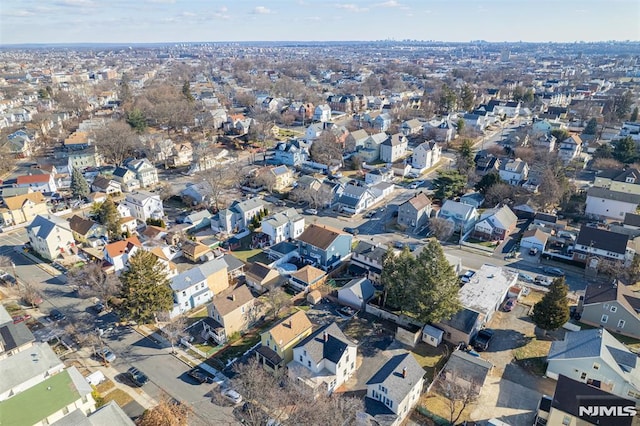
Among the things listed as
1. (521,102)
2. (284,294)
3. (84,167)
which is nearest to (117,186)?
(84,167)

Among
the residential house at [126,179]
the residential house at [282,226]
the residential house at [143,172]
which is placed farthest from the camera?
the residential house at [143,172]

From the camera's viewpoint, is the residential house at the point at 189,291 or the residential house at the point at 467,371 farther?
the residential house at the point at 189,291

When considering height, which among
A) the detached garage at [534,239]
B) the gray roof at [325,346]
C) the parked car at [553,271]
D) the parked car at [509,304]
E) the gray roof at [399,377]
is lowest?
the parked car at [509,304]

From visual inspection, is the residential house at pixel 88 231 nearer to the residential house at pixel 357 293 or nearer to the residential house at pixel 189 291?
the residential house at pixel 189 291

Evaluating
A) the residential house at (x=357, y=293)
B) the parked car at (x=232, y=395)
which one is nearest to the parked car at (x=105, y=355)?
the parked car at (x=232, y=395)

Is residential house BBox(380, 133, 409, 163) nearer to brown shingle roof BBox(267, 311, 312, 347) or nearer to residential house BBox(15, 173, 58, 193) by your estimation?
brown shingle roof BBox(267, 311, 312, 347)

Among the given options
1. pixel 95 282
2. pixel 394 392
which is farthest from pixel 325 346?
pixel 95 282
